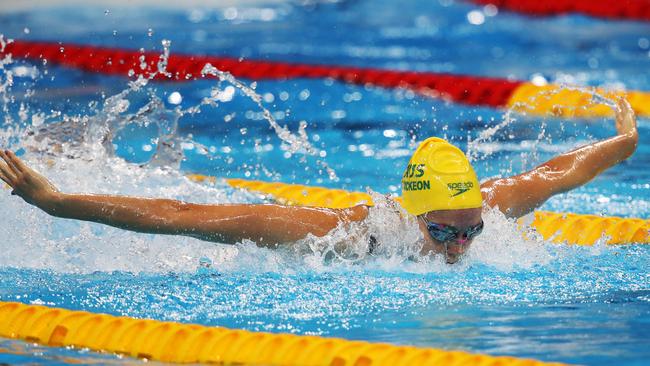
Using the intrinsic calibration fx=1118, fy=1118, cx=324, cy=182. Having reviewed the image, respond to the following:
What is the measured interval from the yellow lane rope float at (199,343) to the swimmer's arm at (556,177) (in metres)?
1.36

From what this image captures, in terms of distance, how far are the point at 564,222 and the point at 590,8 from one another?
650 cm

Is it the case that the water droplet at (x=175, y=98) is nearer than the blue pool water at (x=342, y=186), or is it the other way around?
the blue pool water at (x=342, y=186)

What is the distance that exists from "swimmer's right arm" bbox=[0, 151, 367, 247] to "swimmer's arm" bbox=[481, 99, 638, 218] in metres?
0.64

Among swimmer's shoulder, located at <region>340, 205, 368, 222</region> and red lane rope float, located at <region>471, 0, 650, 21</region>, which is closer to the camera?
swimmer's shoulder, located at <region>340, 205, 368, 222</region>

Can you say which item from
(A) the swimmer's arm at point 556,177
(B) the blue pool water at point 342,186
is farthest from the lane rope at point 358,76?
(A) the swimmer's arm at point 556,177

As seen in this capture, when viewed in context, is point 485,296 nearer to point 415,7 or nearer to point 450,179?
point 450,179

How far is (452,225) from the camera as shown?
371 cm

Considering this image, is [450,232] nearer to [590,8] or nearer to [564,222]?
[564,222]

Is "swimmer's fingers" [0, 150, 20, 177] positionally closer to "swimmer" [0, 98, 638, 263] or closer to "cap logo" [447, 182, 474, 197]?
"swimmer" [0, 98, 638, 263]

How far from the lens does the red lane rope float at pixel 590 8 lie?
35.5 ft

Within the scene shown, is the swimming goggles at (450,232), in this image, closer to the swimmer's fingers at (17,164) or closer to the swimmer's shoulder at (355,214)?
the swimmer's shoulder at (355,214)

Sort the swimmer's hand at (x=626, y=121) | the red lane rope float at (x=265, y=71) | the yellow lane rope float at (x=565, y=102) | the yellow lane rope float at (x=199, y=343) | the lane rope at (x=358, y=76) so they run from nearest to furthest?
the yellow lane rope float at (x=199, y=343) < the swimmer's hand at (x=626, y=121) < the yellow lane rope float at (x=565, y=102) < the lane rope at (x=358, y=76) < the red lane rope float at (x=265, y=71)

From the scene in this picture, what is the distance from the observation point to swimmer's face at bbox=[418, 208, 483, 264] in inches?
146

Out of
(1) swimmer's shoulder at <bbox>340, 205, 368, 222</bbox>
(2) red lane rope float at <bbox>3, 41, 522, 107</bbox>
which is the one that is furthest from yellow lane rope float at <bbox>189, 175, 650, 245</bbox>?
(2) red lane rope float at <bbox>3, 41, 522, 107</bbox>
